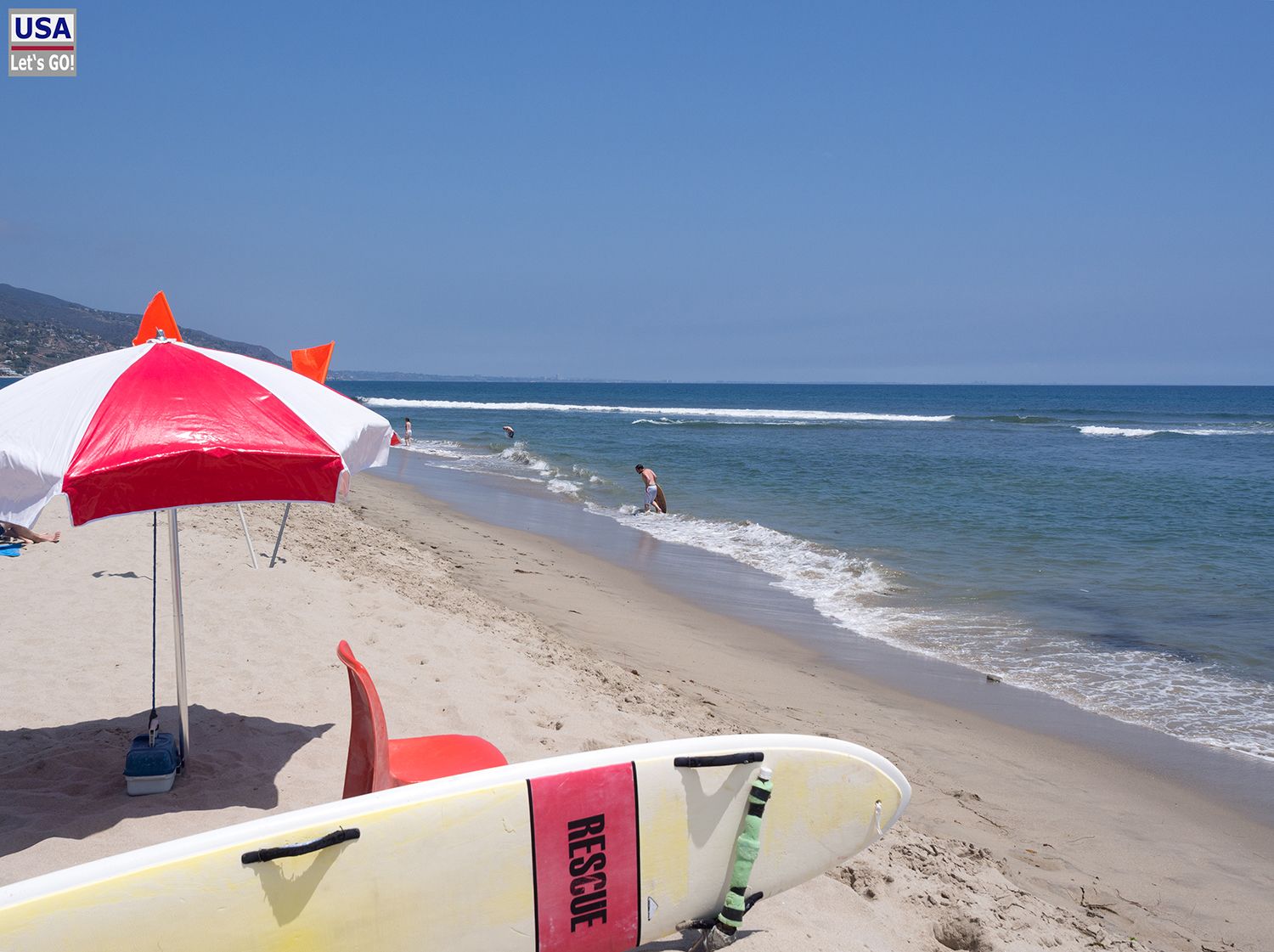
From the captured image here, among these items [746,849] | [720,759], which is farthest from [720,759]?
[746,849]

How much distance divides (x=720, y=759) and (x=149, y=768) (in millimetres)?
2673

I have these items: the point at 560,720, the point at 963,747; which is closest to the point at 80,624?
the point at 560,720

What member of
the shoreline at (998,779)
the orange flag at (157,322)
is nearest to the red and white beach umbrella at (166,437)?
the orange flag at (157,322)

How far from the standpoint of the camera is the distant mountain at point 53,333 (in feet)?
143

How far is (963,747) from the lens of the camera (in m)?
6.08

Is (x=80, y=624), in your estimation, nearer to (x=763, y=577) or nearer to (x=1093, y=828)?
(x=1093, y=828)

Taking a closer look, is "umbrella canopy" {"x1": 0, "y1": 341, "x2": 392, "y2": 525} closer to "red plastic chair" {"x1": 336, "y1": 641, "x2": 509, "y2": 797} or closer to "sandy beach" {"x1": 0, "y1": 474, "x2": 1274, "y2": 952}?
"red plastic chair" {"x1": 336, "y1": 641, "x2": 509, "y2": 797}

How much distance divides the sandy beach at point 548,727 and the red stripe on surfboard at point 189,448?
5.37 feet

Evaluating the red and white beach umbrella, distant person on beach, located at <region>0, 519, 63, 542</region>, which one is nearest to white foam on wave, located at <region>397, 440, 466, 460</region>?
distant person on beach, located at <region>0, 519, 63, 542</region>

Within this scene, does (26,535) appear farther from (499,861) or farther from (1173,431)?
(1173,431)

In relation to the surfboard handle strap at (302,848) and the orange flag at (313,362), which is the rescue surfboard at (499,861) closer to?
the surfboard handle strap at (302,848)

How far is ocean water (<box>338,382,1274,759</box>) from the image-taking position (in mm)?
7789

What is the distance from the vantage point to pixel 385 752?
354 centimetres

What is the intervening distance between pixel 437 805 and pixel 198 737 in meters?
2.48
